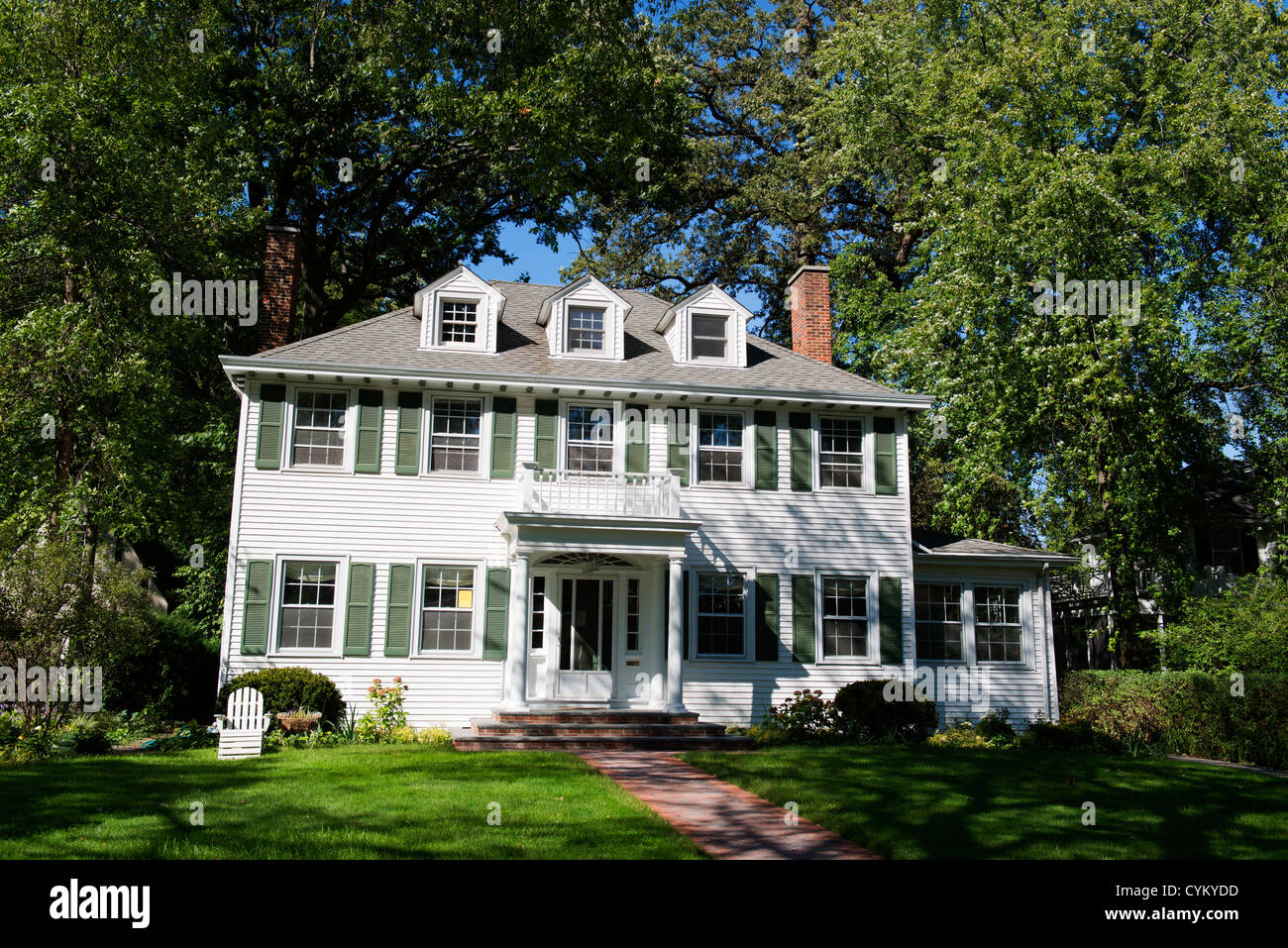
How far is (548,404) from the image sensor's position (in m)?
18.7

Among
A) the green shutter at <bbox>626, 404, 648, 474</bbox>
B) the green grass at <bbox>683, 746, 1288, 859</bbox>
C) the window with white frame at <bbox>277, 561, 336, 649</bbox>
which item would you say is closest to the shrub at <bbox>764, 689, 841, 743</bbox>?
the green grass at <bbox>683, 746, 1288, 859</bbox>

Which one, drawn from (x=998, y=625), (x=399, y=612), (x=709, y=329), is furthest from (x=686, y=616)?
(x=998, y=625)

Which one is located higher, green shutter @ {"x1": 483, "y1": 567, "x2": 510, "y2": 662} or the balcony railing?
the balcony railing

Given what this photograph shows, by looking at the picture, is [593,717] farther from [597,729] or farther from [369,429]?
[369,429]

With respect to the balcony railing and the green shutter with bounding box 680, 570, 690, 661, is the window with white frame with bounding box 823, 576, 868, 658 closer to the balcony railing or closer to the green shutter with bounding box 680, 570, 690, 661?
the green shutter with bounding box 680, 570, 690, 661

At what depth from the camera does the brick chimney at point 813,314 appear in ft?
72.5

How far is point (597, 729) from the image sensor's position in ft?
53.0

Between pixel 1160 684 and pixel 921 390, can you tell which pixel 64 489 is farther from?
pixel 1160 684

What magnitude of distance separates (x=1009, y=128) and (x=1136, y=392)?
687cm

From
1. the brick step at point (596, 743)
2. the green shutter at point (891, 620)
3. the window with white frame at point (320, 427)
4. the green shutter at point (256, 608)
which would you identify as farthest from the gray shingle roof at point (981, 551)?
the green shutter at point (256, 608)

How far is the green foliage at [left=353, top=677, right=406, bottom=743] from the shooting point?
1631 cm

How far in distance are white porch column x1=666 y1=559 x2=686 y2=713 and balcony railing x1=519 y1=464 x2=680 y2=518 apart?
1.10 metres

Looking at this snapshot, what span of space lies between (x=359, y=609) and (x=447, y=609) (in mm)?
1546
